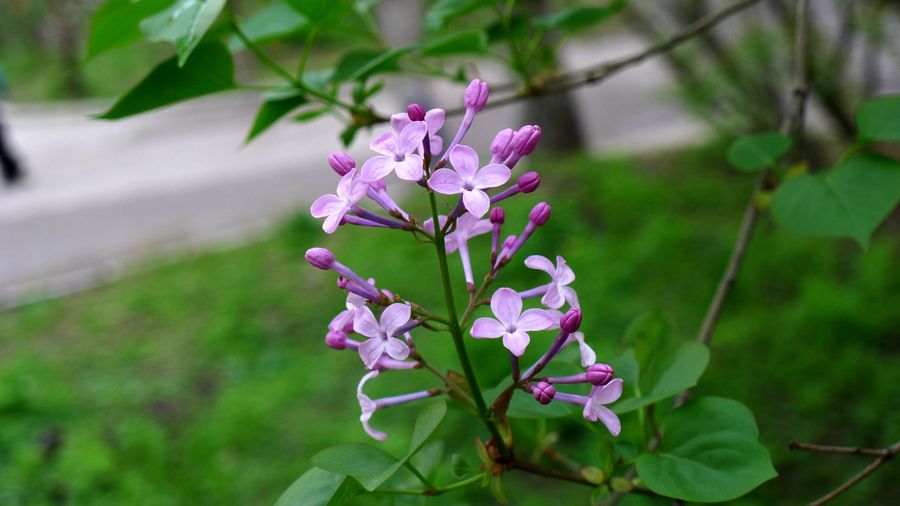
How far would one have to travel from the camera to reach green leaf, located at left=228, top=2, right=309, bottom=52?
1.23 metres

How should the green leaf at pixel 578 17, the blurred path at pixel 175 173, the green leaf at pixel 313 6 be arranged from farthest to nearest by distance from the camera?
the blurred path at pixel 175 173 < the green leaf at pixel 578 17 < the green leaf at pixel 313 6

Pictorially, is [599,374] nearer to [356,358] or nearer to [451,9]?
[451,9]

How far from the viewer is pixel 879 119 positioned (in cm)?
115

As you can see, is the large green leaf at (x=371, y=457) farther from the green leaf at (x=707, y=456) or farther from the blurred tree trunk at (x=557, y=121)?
the blurred tree trunk at (x=557, y=121)

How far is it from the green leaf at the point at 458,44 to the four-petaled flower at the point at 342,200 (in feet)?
1.85

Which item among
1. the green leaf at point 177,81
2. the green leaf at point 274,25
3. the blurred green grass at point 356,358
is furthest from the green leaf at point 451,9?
the blurred green grass at point 356,358

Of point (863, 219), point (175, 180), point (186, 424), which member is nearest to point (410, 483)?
point (863, 219)

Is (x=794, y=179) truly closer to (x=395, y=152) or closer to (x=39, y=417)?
(x=395, y=152)

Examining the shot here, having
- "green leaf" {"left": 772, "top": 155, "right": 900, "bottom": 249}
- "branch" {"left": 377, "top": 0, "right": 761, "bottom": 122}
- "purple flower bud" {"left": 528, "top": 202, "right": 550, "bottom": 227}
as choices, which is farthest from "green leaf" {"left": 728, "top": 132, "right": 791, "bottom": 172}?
"purple flower bud" {"left": 528, "top": 202, "right": 550, "bottom": 227}

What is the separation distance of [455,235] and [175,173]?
8953 millimetres

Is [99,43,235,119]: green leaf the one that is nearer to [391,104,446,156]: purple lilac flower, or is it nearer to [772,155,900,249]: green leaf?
[391,104,446,156]: purple lilac flower

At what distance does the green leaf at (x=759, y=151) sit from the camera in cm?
126

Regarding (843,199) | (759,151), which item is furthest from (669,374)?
(759,151)

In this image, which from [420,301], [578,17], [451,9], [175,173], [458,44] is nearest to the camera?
[458,44]
